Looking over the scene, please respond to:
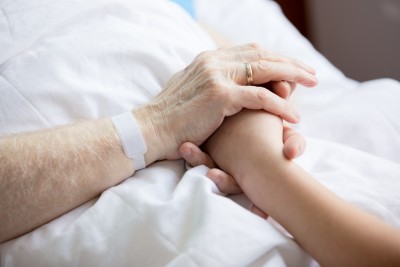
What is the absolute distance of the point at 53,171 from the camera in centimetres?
71

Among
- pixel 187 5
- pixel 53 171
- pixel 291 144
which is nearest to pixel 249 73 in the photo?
pixel 291 144

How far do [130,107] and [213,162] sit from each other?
0.21m

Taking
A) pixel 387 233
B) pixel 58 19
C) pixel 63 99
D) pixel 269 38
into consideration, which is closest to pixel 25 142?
pixel 63 99

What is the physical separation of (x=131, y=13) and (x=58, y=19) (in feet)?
0.57

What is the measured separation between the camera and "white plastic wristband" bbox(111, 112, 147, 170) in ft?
2.48

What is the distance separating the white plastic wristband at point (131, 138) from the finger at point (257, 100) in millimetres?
175

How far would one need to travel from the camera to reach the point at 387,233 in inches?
23.2

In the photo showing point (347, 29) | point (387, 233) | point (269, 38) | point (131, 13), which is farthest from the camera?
point (347, 29)

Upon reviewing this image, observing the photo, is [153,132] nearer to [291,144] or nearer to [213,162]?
[213,162]

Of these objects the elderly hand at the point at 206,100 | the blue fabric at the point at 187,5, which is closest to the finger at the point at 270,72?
the elderly hand at the point at 206,100

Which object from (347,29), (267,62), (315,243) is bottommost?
(347,29)

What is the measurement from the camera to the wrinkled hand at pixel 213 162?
2.37ft

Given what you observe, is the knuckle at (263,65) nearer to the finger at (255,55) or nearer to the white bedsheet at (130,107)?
the finger at (255,55)

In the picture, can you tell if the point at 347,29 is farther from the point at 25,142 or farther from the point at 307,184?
the point at 25,142
